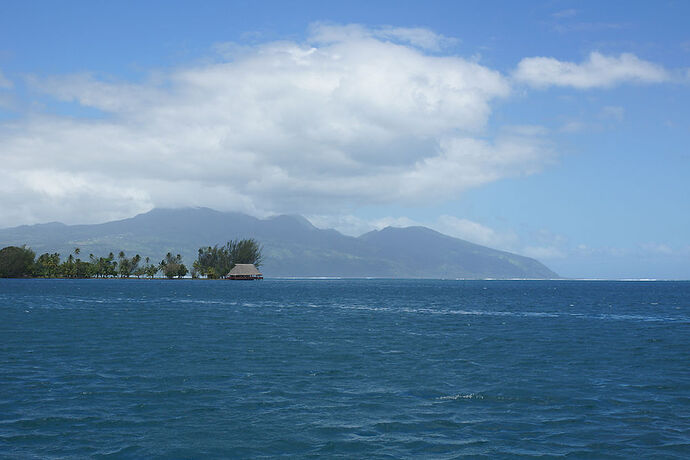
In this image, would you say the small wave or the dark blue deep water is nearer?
the dark blue deep water

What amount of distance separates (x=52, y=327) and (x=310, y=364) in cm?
3600

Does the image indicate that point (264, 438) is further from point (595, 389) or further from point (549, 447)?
point (595, 389)

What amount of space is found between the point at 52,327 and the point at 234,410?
142 ft

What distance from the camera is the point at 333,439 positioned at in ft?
71.8

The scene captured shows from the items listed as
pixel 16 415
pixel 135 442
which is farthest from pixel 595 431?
pixel 16 415

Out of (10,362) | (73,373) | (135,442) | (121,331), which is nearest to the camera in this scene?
(135,442)

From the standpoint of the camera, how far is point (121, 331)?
191ft

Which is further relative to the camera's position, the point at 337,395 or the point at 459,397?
the point at 337,395

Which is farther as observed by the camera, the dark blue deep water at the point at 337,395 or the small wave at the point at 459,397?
the small wave at the point at 459,397

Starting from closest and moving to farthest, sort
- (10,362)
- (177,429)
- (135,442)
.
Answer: (135,442)
(177,429)
(10,362)

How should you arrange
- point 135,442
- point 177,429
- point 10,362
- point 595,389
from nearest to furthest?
point 135,442 < point 177,429 < point 595,389 < point 10,362

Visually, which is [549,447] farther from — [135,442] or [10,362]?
[10,362]

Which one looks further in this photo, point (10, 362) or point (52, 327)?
point (52, 327)

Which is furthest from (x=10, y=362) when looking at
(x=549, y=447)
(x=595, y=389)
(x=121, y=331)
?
(x=595, y=389)
